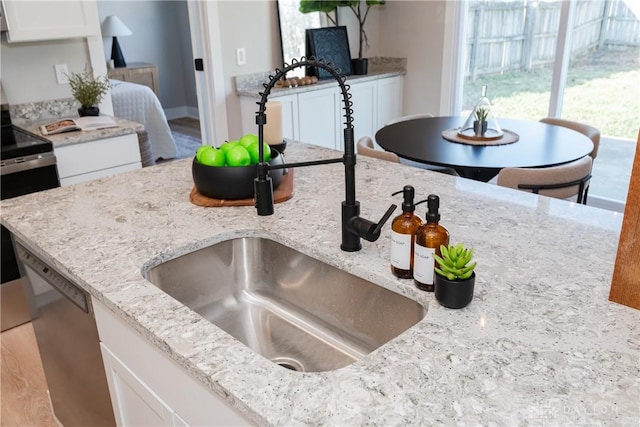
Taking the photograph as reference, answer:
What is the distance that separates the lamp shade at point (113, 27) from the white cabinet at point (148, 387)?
6309 millimetres

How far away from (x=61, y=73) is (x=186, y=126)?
13.5 feet

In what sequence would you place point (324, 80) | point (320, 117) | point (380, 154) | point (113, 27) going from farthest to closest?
point (113, 27) < point (324, 80) < point (320, 117) < point (380, 154)

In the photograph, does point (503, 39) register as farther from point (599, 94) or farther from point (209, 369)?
point (209, 369)

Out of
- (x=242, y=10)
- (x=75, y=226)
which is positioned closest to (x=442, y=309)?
(x=75, y=226)

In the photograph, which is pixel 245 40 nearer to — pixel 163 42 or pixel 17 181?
pixel 17 181

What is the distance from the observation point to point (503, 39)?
14.3 feet

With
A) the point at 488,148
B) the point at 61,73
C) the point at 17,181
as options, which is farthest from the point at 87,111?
the point at 488,148

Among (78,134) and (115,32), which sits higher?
(115,32)

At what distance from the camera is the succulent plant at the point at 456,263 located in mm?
1041

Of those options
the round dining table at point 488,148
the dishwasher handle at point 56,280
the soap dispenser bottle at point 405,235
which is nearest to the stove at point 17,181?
the dishwasher handle at point 56,280

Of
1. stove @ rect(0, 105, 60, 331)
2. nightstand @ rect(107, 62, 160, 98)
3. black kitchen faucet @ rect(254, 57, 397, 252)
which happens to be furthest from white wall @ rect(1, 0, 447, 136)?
nightstand @ rect(107, 62, 160, 98)

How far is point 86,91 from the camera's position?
3.21 metres

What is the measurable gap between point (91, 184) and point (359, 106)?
2966 millimetres

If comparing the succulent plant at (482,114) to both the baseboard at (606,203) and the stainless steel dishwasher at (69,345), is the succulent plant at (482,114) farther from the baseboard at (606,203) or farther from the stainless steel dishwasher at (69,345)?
the stainless steel dishwasher at (69,345)
